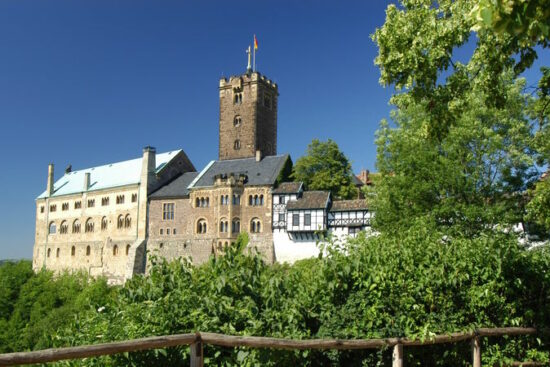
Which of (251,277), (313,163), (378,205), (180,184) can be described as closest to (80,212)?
A: (180,184)

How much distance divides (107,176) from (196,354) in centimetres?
5993

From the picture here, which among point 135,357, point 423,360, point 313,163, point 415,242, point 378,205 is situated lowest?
point 423,360

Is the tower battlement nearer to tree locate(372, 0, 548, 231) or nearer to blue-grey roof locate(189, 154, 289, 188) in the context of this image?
blue-grey roof locate(189, 154, 289, 188)

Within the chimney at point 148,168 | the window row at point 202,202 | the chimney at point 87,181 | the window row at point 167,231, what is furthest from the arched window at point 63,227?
the window row at point 202,202

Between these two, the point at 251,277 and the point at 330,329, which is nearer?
the point at 330,329

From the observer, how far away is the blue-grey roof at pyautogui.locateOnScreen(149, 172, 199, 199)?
51.7 meters

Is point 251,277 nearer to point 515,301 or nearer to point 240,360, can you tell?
point 240,360

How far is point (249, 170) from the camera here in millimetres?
49562

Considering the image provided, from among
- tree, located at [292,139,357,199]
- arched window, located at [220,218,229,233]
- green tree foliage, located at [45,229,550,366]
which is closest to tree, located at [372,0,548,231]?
green tree foliage, located at [45,229,550,366]

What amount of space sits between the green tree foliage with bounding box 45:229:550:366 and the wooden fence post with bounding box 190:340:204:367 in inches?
21.1

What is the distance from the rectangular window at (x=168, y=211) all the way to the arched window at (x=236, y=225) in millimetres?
8235

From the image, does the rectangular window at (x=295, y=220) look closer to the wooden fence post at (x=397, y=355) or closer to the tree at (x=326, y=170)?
the tree at (x=326, y=170)

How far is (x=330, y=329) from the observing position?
711 cm

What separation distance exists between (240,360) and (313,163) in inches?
1624
